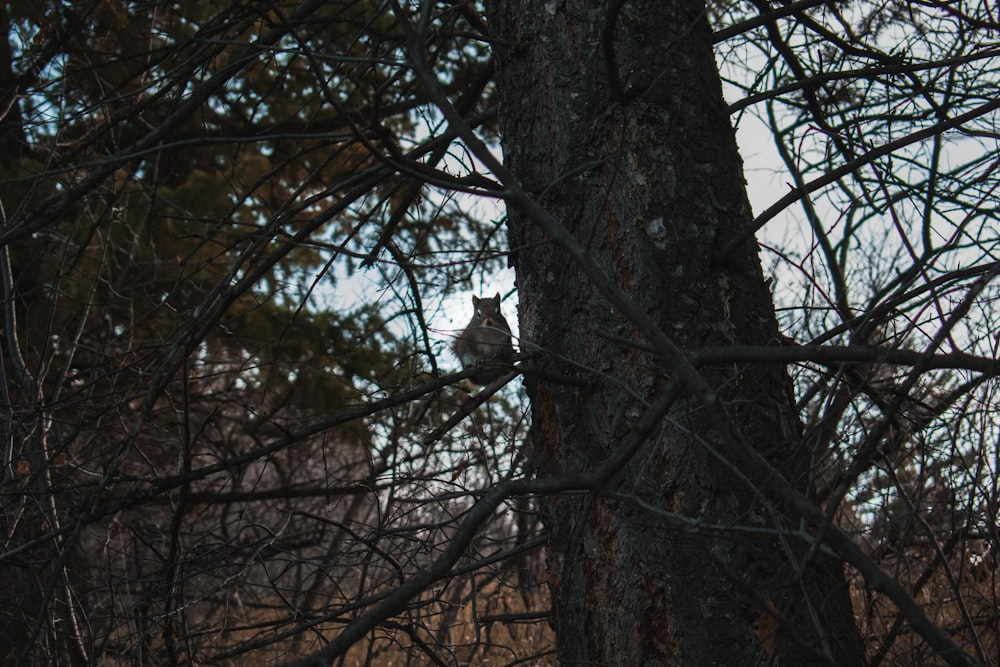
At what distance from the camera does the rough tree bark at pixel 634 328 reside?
A: 1.80 meters

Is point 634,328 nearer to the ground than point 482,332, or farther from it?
nearer to the ground

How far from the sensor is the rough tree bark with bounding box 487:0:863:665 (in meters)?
1.80

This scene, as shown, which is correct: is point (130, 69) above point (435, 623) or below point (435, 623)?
above

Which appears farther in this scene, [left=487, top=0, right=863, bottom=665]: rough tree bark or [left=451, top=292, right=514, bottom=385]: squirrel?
[left=451, top=292, right=514, bottom=385]: squirrel

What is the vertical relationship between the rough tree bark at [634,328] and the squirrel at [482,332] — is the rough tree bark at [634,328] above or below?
below

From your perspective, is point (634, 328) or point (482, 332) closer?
point (634, 328)

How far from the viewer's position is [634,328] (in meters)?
1.96

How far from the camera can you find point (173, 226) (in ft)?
21.7

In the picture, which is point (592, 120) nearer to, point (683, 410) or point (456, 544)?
point (683, 410)

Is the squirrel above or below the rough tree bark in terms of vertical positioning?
above

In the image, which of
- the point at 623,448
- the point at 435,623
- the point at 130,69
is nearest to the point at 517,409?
the point at 435,623

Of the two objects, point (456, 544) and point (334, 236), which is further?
point (334, 236)

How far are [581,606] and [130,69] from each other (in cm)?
567

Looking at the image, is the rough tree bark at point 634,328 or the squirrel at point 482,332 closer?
the rough tree bark at point 634,328
